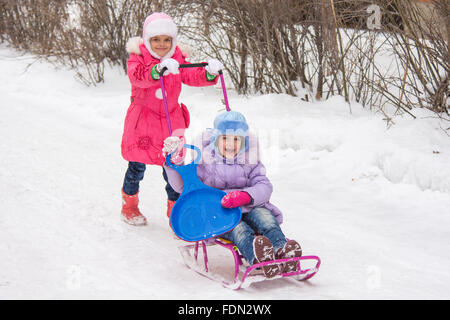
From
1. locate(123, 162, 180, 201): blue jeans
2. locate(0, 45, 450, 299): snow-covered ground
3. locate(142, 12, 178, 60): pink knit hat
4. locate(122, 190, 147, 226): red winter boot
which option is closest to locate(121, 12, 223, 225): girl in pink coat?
locate(142, 12, 178, 60): pink knit hat

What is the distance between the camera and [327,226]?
158 inches

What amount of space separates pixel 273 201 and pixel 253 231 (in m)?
1.58

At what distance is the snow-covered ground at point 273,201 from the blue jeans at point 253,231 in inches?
8.6

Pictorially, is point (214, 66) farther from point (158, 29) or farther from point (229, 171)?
point (229, 171)

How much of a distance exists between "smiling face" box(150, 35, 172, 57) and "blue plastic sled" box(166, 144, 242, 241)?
75 cm

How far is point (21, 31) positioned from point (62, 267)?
8818mm

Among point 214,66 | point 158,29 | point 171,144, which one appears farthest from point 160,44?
point 171,144

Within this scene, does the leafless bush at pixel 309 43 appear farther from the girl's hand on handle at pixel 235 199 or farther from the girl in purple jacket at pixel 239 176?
the girl's hand on handle at pixel 235 199

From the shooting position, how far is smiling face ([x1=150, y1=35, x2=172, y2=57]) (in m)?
3.56

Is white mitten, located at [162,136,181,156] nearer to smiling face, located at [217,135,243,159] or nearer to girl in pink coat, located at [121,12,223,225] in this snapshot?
smiling face, located at [217,135,243,159]

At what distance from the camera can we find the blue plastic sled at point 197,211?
2932 millimetres

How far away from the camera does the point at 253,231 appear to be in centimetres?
295

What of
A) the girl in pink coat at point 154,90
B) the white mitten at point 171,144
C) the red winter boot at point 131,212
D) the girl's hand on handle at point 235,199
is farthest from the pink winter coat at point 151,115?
the girl's hand on handle at point 235,199
